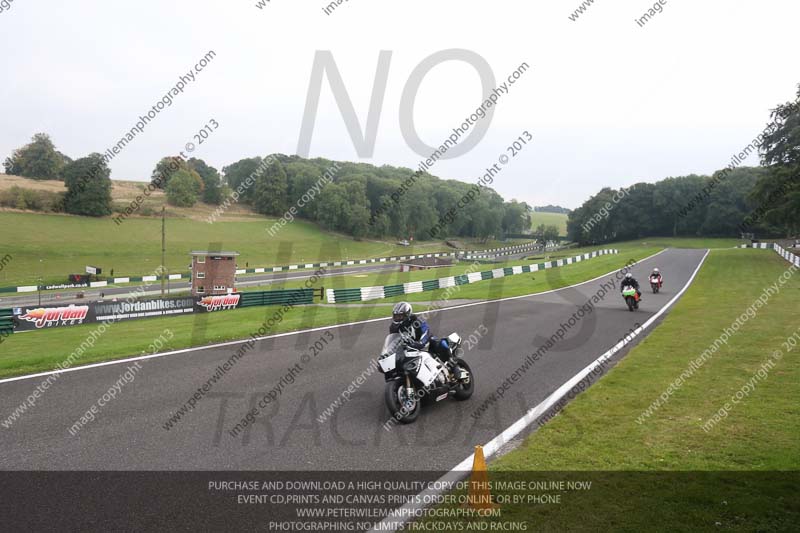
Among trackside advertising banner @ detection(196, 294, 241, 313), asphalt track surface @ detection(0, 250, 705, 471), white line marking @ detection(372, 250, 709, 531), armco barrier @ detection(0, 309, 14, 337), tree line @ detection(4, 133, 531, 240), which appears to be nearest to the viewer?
white line marking @ detection(372, 250, 709, 531)

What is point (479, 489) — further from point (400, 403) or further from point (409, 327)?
point (409, 327)

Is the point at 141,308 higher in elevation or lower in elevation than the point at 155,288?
higher

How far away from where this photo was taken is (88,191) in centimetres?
7138

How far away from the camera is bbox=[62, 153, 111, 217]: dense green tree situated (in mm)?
70875

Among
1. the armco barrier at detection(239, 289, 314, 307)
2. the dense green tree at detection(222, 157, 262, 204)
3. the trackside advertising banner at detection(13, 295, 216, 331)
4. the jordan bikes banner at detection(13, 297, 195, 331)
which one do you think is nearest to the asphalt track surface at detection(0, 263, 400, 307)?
the armco barrier at detection(239, 289, 314, 307)

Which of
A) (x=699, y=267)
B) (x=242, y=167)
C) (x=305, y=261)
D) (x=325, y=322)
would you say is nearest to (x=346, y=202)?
(x=305, y=261)

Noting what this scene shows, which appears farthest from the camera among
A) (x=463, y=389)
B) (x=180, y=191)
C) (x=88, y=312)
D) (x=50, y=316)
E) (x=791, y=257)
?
(x=180, y=191)

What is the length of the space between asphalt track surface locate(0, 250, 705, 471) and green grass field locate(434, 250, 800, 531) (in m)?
1.04

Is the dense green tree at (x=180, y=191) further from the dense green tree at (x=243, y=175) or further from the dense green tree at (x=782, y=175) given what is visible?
the dense green tree at (x=782, y=175)

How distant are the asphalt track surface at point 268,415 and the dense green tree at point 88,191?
236 feet

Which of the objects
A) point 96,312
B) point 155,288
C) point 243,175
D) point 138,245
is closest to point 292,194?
point 243,175

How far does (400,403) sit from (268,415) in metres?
2.08

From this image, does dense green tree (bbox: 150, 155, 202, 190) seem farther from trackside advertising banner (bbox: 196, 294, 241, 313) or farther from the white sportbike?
the white sportbike

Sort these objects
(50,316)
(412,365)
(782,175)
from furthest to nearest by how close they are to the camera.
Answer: (782,175) → (50,316) → (412,365)
